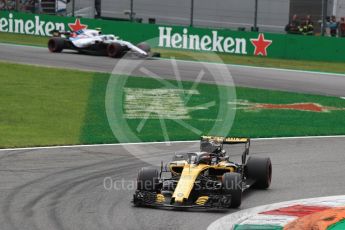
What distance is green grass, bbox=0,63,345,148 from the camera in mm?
20848

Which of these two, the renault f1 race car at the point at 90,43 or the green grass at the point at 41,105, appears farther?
the renault f1 race car at the point at 90,43

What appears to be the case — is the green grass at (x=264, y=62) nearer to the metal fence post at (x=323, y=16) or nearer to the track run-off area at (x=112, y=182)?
the metal fence post at (x=323, y=16)

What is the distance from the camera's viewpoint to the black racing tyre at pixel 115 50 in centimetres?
3681

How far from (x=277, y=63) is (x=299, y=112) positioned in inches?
521

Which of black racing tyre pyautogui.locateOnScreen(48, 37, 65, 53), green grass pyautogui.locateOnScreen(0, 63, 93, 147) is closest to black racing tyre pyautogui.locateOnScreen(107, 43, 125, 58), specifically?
black racing tyre pyautogui.locateOnScreen(48, 37, 65, 53)

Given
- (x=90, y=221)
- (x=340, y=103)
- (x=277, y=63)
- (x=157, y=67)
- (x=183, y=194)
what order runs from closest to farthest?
(x=90, y=221) → (x=183, y=194) → (x=340, y=103) → (x=157, y=67) → (x=277, y=63)

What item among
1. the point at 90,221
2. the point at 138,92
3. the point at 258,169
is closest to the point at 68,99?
the point at 138,92

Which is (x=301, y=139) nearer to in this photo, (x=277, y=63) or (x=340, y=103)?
(x=340, y=103)

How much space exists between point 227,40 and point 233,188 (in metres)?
28.5

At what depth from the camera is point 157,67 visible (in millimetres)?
34531

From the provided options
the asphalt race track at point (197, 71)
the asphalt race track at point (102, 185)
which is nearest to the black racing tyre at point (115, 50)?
the asphalt race track at point (197, 71)

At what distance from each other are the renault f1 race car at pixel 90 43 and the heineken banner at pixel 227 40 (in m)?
3.87

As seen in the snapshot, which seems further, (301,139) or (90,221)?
(301,139)

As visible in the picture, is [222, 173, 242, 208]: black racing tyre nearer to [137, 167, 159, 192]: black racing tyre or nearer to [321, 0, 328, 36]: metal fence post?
[137, 167, 159, 192]: black racing tyre
